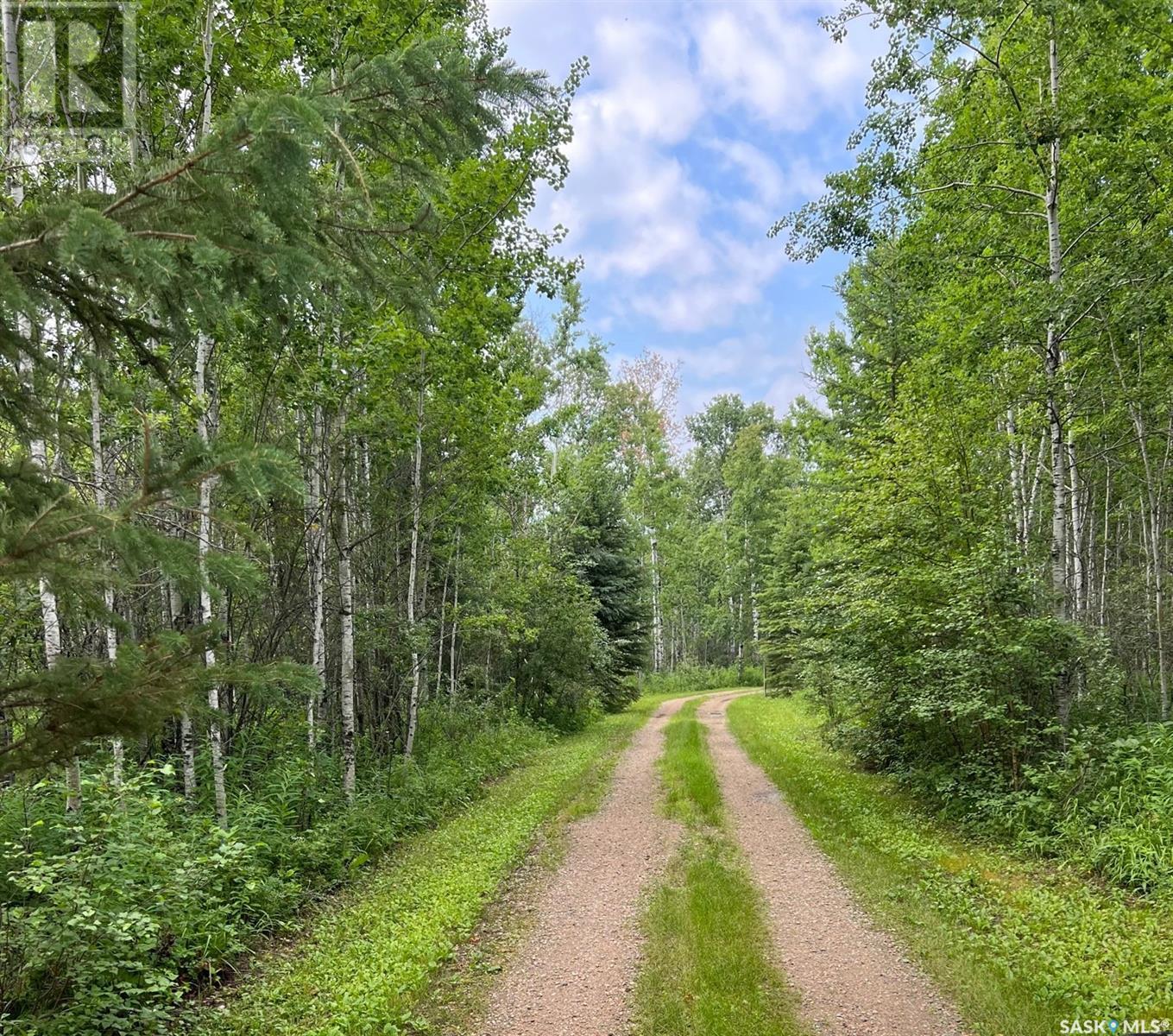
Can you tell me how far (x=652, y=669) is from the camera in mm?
30781

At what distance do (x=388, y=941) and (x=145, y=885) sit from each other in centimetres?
168

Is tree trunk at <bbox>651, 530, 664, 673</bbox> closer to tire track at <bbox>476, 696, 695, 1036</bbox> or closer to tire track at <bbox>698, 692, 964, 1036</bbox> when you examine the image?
tire track at <bbox>476, 696, 695, 1036</bbox>

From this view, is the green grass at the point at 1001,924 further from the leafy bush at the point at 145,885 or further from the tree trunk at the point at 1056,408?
the leafy bush at the point at 145,885

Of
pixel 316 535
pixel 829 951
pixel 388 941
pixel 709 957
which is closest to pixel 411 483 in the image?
pixel 316 535

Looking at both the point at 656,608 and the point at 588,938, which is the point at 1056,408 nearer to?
the point at 588,938

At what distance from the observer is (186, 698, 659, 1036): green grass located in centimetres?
371

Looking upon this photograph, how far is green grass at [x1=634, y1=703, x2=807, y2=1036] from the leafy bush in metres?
2.82

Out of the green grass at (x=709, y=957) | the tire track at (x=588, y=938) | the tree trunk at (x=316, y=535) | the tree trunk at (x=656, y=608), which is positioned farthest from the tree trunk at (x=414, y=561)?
the tree trunk at (x=656, y=608)

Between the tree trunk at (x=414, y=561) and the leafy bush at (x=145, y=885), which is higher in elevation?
the tree trunk at (x=414, y=561)

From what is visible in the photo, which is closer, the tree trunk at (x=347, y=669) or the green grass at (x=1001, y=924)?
the green grass at (x=1001, y=924)

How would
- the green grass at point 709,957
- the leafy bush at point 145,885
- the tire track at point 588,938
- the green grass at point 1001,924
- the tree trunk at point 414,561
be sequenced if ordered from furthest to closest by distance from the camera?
the tree trunk at point 414,561 < the tire track at point 588,938 < the green grass at point 709,957 < the green grass at point 1001,924 < the leafy bush at point 145,885

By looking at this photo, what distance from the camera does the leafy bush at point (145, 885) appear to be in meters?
3.41

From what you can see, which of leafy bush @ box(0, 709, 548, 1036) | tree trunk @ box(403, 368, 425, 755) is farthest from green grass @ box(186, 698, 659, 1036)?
tree trunk @ box(403, 368, 425, 755)

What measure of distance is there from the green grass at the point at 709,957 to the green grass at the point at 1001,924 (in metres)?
1.01
